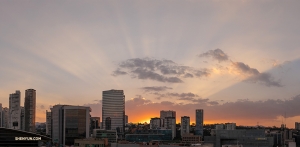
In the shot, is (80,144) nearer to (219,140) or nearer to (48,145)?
(48,145)

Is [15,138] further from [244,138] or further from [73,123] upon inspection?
[244,138]

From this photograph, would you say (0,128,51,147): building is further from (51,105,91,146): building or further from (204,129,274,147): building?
(204,129,274,147): building

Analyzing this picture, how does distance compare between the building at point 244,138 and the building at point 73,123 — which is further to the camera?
the building at point 73,123

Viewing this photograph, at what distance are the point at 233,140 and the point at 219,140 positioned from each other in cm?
607

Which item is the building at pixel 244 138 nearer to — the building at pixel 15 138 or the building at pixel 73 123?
the building at pixel 73 123

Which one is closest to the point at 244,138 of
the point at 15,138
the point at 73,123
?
the point at 73,123

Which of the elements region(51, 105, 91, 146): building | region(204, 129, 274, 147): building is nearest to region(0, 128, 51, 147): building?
region(51, 105, 91, 146): building

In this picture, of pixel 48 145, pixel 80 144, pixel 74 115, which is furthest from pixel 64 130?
pixel 80 144

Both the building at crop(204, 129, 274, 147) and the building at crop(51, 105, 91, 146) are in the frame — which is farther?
the building at crop(51, 105, 91, 146)

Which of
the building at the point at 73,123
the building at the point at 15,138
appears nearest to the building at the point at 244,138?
the building at the point at 73,123

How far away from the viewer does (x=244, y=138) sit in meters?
173

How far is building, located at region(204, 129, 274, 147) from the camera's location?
563 ft

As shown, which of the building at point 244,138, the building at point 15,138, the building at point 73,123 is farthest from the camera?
the building at point 73,123

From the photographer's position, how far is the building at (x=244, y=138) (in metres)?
172
